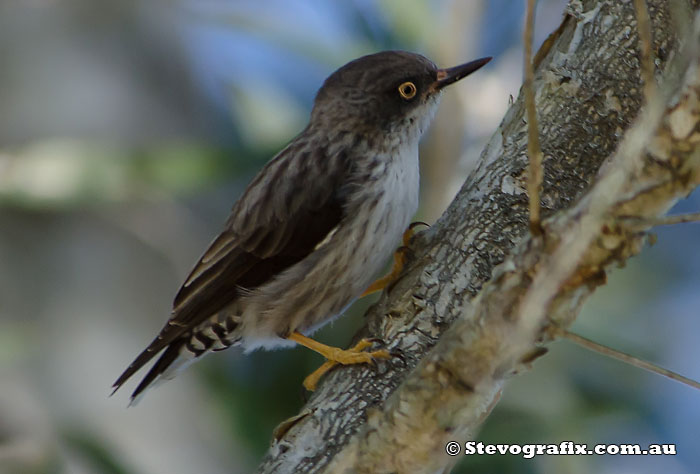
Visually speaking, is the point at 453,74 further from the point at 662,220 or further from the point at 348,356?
the point at 662,220

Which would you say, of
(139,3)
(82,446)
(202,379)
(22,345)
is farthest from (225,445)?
(139,3)

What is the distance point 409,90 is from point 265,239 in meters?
0.97

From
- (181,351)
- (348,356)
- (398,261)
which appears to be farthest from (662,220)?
(181,351)

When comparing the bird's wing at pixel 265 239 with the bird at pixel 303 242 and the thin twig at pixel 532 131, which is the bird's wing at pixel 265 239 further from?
the thin twig at pixel 532 131

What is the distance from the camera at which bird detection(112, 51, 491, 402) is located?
11.3 feet

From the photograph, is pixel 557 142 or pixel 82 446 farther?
pixel 82 446

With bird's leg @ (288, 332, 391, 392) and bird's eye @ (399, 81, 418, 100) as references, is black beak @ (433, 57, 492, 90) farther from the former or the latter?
bird's leg @ (288, 332, 391, 392)

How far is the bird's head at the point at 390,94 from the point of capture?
374cm

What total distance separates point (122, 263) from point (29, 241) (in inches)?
26.0

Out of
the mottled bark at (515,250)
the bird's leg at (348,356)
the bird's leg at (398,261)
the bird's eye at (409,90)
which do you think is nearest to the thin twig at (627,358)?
the mottled bark at (515,250)

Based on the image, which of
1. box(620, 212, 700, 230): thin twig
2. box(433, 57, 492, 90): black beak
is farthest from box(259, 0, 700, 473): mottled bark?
box(433, 57, 492, 90): black beak

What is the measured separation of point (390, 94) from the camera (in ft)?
12.5

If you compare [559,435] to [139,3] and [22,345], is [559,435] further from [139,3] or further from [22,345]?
[139,3]

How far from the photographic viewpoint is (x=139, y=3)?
645cm
